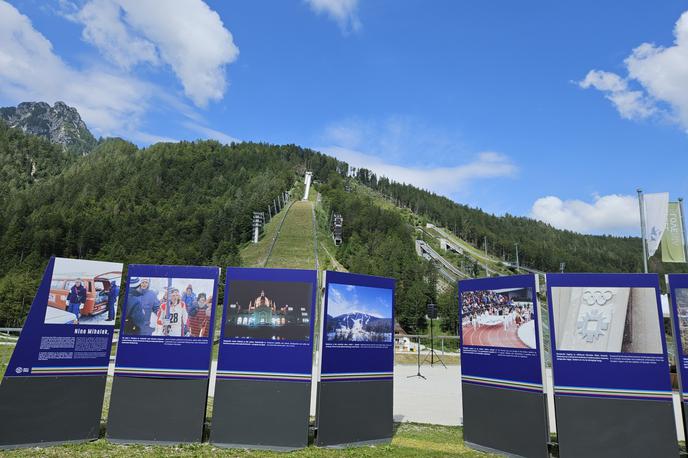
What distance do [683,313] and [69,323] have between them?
1089 centimetres

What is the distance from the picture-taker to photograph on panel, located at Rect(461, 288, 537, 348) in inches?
309

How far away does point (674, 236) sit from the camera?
16844mm

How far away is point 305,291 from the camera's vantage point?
824 cm

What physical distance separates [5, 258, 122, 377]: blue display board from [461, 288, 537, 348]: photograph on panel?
7201mm

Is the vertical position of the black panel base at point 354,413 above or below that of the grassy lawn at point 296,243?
below

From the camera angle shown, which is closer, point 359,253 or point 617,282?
point 617,282

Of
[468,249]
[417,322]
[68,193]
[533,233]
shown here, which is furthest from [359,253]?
[533,233]

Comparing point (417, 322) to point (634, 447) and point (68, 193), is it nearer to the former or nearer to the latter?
point (634, 447)

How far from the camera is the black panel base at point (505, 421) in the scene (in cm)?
736

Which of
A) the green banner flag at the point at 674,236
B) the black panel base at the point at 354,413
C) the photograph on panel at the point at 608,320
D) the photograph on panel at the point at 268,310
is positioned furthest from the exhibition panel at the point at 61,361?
the green banner flag at the point at 674,236

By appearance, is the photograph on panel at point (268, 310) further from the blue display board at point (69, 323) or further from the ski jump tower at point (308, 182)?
the ski jump tower at point (308, 182)

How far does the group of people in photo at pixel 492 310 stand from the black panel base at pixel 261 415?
361 cm

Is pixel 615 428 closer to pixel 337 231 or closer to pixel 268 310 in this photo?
pixel 268 310

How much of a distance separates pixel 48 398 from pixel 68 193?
12996 centimetres
